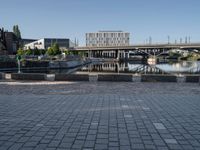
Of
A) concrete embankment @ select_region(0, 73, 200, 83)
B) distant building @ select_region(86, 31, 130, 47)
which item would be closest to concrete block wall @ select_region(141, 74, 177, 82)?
concrete embankment @ select_region(0, 73, 200, 83)

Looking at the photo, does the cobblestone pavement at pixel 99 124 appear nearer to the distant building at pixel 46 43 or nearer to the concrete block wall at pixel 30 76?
the concrete block wall at pixel 30 76

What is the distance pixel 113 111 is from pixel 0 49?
228 feet

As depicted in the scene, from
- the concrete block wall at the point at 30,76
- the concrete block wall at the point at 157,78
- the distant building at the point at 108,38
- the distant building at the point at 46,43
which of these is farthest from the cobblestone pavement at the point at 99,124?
the distant building at the point at 108,38

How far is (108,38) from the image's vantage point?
150000 millimetres

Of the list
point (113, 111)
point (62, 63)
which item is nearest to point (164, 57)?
point (62, 63)

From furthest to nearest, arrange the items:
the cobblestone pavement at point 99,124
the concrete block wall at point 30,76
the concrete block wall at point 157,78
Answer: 1. the concrete block wall at point 30,76
2. the concrete block wall at point 157,78
3. the cobblestone pavement at point 99,124

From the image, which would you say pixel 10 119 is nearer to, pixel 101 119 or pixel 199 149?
pixel 101 119

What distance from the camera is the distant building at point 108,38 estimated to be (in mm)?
147750

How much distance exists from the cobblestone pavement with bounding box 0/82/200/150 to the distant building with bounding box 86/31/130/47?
140799 mm

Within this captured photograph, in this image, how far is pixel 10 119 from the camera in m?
6.09

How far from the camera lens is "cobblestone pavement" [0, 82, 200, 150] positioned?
4367 millimetres

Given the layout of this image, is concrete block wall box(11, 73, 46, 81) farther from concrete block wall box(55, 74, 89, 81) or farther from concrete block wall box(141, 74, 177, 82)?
concrete block wall box(141, 74, 177, 82)

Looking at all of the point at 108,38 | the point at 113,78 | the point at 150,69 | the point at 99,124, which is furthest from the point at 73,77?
the point at 108,38

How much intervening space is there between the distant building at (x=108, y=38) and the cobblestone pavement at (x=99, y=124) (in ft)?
462
